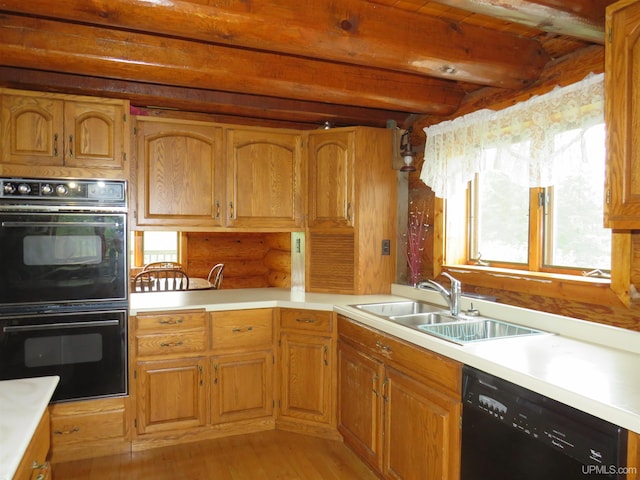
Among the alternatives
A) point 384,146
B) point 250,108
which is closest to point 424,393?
point 384,146

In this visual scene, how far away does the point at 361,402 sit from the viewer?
250 centimetres

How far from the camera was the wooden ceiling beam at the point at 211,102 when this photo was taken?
2.59m

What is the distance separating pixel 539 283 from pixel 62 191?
8.45 feet

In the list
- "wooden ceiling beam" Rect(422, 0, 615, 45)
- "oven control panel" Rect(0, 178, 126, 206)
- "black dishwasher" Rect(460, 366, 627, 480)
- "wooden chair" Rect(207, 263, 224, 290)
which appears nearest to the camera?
"black dishwasher" Rect(460, 366, 627, 480)

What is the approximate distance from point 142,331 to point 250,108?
1576 mm

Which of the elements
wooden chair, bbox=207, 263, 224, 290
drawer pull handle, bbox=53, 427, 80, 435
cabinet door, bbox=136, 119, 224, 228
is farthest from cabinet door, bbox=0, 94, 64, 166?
wooden chair, bbox=207, 263, 224, 290

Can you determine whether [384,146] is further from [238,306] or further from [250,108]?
[238,306]

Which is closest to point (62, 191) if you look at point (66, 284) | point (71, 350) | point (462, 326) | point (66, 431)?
point (66, 284)

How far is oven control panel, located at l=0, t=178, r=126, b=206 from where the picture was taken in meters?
2.42

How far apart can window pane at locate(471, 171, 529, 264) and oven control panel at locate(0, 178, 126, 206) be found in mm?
2168

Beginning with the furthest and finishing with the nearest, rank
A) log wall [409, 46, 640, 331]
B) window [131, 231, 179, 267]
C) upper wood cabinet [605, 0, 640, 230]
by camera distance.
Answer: window [131, 231, 179, 267] < log wall [409, 46, 640, 331] < upper wood cabinet [605, 0, 640, 230]

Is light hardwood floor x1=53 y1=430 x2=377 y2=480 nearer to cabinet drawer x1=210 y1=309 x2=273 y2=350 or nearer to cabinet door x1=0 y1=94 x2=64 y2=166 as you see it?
cabinet drawer x1=210 y1=309 x2=273 y2=350

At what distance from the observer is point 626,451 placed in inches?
46.0

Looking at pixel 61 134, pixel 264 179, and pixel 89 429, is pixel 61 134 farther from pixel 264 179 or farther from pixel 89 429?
pixel 89 429
